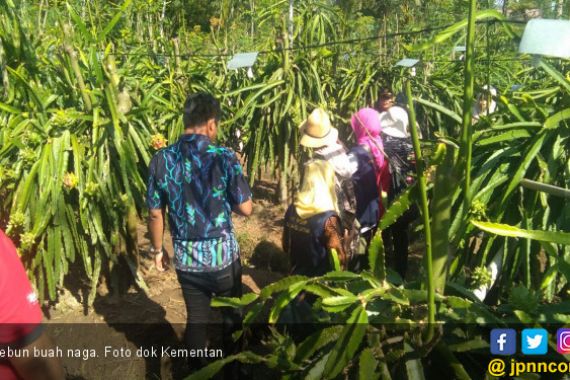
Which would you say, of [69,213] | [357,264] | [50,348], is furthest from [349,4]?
[50,348]

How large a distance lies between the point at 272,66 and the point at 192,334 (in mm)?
3562

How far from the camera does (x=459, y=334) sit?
42.9 inches

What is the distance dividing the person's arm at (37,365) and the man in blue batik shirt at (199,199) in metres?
0.79

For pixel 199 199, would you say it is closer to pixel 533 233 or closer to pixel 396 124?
pixel 533 233

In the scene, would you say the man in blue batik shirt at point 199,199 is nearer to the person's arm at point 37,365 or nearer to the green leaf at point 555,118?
the person's arm at point 37,365

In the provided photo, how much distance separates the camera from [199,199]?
258 centimetres

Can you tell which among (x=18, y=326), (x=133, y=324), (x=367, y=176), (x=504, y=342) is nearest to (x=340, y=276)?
(x=504, y=342)

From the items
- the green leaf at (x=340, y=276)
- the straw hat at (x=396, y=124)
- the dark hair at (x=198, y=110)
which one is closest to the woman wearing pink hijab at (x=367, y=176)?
the straw hat at (x=396, y=124)

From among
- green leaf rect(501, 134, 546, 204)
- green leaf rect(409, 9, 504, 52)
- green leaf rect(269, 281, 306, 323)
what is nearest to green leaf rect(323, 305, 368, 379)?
green leaf rect(269, 281, 306, 323)

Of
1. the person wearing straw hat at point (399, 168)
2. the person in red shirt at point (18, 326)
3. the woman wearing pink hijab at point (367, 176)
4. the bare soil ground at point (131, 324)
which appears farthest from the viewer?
the person wearing straw hat at point (399, 168)

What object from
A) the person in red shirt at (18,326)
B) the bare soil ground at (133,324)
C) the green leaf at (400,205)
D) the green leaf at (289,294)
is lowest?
the bare soil ground at (133,324)

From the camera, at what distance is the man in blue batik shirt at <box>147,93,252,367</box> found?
8.45 ft

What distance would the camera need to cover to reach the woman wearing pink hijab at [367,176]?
11.5 feet

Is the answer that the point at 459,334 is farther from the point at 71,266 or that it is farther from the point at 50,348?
the point at 71,266
